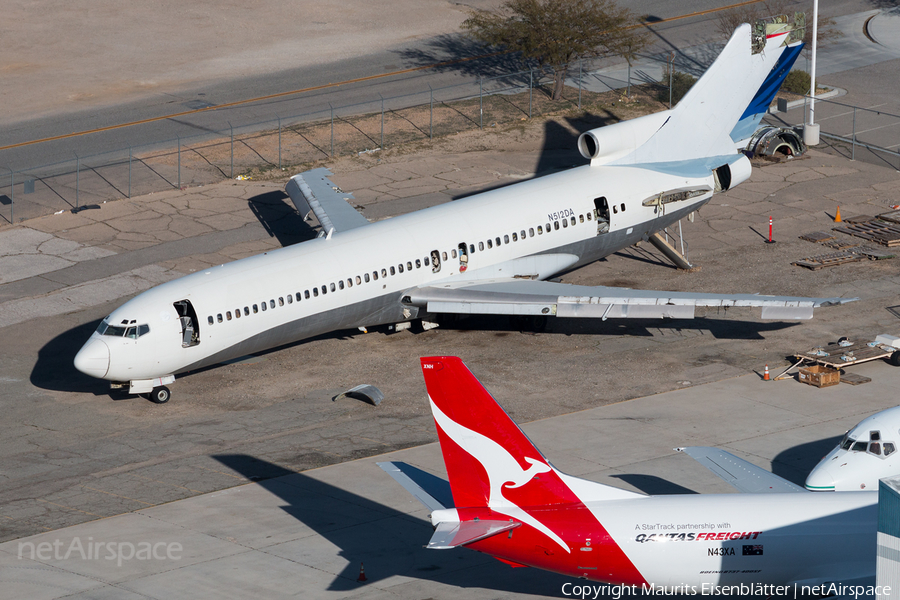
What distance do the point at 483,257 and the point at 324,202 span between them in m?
8.50

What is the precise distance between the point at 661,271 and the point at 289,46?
39.3 meters

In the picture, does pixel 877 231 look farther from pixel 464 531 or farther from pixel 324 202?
pixel 464 531

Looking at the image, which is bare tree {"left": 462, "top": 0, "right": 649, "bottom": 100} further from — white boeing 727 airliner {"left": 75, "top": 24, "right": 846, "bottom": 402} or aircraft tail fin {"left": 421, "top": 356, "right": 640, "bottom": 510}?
aircraft tail fin {"left": 421, "top": 356, "right": 640, "bottom": 510}

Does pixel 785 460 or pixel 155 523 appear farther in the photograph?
pixel 785 460

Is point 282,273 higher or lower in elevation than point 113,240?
higher

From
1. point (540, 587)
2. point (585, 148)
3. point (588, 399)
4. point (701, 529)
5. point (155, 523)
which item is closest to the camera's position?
point (701, 529)

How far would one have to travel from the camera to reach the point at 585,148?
137 feet

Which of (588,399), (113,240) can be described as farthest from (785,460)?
(113,240)

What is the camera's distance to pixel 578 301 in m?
35.3

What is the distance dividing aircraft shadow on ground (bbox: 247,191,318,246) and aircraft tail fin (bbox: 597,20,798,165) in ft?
46.6

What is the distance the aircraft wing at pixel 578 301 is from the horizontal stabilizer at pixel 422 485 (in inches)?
511

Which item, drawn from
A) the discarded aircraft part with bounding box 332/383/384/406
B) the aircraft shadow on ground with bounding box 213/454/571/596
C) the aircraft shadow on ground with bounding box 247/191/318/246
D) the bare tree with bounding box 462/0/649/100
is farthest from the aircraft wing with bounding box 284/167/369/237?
the bare tree with bounding box 462/0/649/100

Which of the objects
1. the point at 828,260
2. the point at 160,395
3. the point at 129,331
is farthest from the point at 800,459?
the point at 129,331

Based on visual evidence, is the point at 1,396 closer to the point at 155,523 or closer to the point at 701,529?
the point at 155,523
